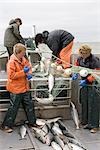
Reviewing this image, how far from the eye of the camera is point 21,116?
191 inches

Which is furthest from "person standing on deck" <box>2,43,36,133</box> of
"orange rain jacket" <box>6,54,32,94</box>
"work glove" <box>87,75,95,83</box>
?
"work glove" <box>87,75,95,83</box>

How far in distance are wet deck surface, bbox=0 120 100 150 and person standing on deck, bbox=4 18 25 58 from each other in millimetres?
2275

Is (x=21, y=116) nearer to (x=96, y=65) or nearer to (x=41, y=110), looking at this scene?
(x=41, y=110)

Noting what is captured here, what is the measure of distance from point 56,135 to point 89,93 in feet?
2.53

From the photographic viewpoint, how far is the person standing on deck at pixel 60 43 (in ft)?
17.8

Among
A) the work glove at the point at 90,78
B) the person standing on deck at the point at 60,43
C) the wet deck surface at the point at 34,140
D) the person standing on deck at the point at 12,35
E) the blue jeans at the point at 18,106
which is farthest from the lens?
the person standing on deck at the point at 12,35

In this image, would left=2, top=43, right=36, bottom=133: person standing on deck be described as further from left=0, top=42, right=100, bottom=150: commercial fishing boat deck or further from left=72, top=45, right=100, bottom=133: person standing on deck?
left=72, top=45, right=100, bottom=133: person standing on deck

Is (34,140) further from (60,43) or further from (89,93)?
(60,43)

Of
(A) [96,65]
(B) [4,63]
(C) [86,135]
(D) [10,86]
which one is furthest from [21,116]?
(B) [4,63]

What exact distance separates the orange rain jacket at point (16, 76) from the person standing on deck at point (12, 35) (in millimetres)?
1816

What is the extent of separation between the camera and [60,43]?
5.65m

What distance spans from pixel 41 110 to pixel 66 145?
4.07 ft

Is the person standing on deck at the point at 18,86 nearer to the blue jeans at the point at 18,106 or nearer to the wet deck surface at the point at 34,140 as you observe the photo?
the blue jeans at the point at 18,106

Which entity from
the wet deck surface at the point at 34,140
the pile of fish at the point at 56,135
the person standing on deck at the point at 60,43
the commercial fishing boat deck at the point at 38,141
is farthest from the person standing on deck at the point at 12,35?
the wet deck surface at the point at 34,140
